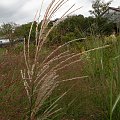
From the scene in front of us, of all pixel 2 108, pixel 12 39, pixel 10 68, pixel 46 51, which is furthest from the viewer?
pixel 12 39

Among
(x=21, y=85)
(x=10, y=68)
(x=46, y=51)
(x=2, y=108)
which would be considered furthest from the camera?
(x=46, y=51)

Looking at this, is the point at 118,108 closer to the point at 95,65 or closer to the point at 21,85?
the point at 95,65

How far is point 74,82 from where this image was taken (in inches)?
127

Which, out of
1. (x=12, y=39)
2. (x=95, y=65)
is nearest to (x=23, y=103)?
(x=95, y=65)

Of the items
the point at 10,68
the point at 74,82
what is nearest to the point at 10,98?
the point at 74,82

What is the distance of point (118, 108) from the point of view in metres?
2.41

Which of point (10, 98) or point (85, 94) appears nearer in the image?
point (10, 98)

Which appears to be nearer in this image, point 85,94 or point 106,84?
point 106,84

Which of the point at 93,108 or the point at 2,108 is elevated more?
the point at 2,108

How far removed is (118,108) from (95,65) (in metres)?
0.76

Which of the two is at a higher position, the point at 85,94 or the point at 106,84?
the point at 106,84

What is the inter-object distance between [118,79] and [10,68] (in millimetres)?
1485

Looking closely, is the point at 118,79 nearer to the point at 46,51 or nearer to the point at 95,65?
the point at 95,65

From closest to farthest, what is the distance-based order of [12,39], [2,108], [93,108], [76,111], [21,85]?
[2,108]
[93,108]
[76,111]
[21,85]
[12,39]
